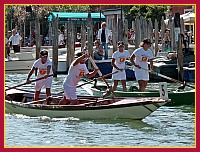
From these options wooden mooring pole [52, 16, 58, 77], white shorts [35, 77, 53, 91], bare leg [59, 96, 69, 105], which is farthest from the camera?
wooden mooring pole [52, 16, 58, 77]

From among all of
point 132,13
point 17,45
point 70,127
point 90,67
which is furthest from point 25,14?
point 70,127

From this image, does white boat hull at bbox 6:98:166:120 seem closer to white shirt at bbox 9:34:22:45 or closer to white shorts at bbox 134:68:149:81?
white shorts at bbox 134:68:149:81

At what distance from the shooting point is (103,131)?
512 inches

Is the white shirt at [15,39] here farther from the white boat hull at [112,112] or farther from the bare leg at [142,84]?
the white boat hull at [112,112]

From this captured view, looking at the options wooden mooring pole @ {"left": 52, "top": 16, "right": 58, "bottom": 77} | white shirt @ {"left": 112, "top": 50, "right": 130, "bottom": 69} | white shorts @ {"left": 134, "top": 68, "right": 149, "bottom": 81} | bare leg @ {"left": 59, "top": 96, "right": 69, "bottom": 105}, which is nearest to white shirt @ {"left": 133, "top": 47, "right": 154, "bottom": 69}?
white shorts @ {"left": 134, "top": 68, "right": 149, "bottom": 81}

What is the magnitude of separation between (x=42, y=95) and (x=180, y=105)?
306 centimetres

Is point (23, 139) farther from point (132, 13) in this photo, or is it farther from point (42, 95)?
point (132, 13)

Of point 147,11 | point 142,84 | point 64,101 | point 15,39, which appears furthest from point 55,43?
point 147,11

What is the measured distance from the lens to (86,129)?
13.3 metres

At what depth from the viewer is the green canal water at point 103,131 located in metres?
11.9

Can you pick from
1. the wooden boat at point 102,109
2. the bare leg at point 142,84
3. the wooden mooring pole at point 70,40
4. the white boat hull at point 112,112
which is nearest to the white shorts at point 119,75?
the bare leg at point 142,84

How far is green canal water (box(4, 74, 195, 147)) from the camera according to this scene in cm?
1187

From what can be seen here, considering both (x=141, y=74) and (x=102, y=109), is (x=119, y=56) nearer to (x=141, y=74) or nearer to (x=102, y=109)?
(x=141, y=74)

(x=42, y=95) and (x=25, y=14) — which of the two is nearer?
(x=42, y=95)
